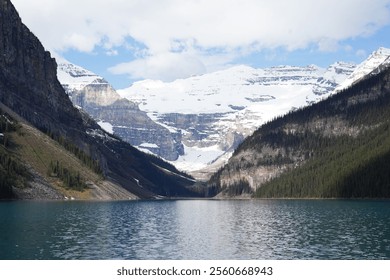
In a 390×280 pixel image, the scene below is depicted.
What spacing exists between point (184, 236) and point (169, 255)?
22.9 m

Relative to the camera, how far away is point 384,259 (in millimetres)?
72875

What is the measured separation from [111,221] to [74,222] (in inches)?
414

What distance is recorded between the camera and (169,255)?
261 ft

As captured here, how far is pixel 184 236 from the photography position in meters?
102
